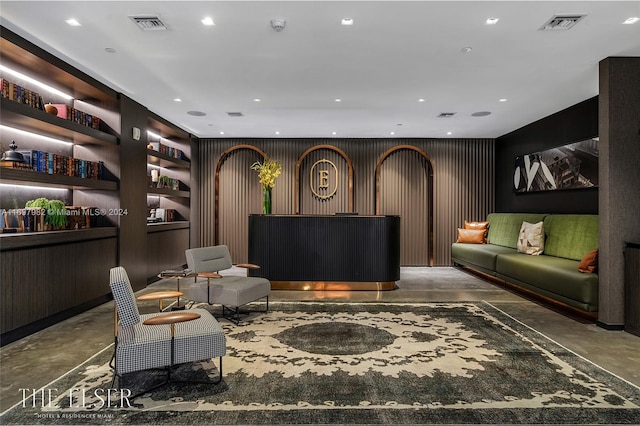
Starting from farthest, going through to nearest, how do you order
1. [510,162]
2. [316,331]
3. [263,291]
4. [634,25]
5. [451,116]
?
[510,162] → [451,116] → [263,291] → [316,331] → [634,25]

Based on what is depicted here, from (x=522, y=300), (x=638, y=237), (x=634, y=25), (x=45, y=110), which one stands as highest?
(x=634, y=25)

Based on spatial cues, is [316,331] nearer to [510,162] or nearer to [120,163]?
[120,163]

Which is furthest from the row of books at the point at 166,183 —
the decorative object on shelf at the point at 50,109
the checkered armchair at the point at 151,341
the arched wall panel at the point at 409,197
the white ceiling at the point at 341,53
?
the checkered armchair at the point at 151,341

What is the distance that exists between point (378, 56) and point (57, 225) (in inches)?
166

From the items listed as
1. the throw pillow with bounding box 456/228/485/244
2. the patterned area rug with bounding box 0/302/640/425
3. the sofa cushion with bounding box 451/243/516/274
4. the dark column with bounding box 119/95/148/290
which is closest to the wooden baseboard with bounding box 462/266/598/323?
the sofa cushion with bounding box 451/243/516/274

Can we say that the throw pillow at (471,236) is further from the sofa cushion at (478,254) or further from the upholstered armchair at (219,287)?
the upholstered armchair at (219,287)

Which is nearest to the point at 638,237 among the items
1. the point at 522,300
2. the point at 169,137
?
the point at 522,300

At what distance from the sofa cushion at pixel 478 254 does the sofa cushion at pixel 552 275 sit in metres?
0.26

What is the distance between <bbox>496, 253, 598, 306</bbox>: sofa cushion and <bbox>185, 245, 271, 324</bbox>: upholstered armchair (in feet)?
12.1

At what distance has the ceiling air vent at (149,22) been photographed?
11.4 ft

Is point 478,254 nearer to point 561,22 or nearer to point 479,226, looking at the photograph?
point 479,226

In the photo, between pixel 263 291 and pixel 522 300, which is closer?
pixel 263 291

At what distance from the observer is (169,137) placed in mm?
8328

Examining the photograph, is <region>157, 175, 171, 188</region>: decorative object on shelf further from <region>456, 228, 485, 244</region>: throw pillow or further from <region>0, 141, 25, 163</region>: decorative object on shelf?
<region>456, 228, 485, 244</region>: throw pillow
